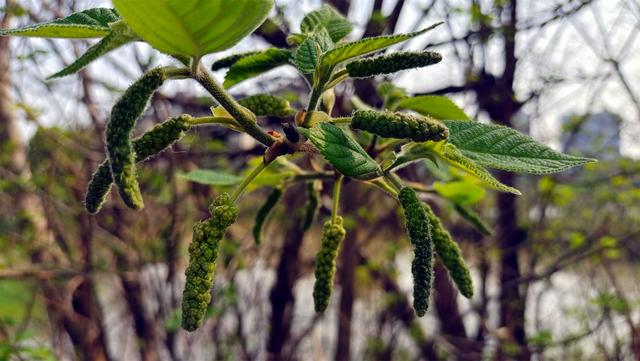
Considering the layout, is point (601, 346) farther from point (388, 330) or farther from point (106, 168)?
point (106, 168)

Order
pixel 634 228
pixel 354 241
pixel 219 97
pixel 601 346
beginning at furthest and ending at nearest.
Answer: pixel 634 228, pixel 601 346, pixel 354 241, pixel 219 97

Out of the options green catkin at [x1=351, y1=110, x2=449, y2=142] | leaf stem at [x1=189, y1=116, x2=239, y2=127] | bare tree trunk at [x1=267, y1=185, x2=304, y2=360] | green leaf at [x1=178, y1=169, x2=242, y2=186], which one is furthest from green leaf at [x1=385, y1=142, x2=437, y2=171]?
bare tree trunk at [x1=267, y1=185, x2=304, y2=360]

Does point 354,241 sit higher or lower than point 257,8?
higher

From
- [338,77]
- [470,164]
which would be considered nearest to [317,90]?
[338,77]

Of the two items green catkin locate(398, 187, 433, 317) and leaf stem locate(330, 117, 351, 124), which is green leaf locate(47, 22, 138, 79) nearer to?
leaf stem locate(330, 117, 351, 124)

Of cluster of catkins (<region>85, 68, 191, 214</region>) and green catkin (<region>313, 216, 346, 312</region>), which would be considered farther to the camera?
green catkin (<region>313, 216, 346, 312</region>)

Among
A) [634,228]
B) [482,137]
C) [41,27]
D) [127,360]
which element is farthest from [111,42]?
[127,360]
